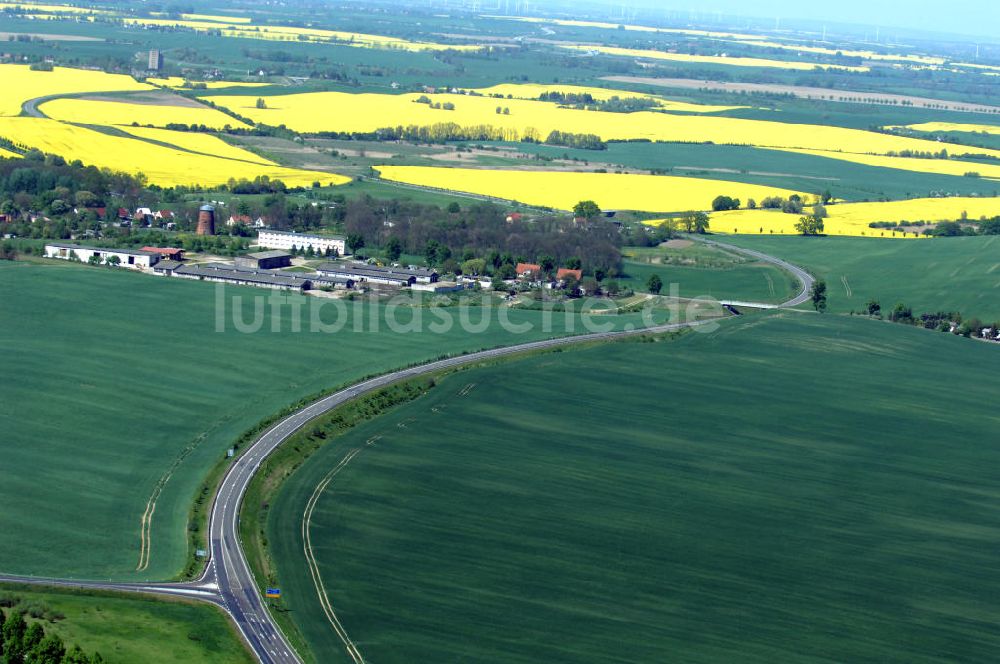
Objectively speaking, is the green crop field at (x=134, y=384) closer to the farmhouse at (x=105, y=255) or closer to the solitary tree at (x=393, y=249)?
the farmhouse at (x=105, y=255)

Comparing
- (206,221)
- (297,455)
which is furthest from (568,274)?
(297,455)

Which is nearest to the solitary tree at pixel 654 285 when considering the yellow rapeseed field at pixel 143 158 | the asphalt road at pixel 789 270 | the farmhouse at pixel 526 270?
the asphalt road at pixel 789 270

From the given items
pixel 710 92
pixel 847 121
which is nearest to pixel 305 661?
pixel 847 121

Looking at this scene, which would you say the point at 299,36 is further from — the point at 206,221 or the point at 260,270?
the point at 260,270

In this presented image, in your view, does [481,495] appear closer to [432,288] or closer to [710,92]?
[432,288]

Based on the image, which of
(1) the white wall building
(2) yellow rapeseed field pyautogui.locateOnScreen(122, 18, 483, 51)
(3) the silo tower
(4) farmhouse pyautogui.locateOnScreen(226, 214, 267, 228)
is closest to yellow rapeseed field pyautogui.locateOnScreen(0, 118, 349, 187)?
(4) farmhouse pyautogui.locateOnScreen(226, 214, 267, 228)

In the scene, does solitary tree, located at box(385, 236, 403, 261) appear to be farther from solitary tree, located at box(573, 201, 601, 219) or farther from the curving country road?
the curving country road
